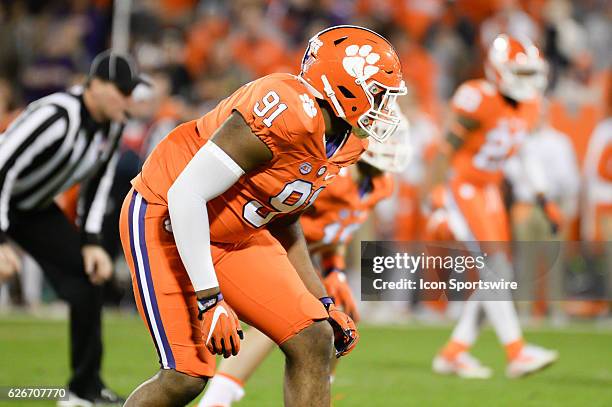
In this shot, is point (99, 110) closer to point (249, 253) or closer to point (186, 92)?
point (249, 253)

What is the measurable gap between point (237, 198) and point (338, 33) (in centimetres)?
72

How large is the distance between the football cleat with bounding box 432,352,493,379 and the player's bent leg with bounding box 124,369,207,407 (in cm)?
373

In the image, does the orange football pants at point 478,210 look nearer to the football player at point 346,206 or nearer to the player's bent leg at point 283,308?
the football player at point 346,206

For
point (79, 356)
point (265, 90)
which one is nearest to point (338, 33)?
point (265, 90)

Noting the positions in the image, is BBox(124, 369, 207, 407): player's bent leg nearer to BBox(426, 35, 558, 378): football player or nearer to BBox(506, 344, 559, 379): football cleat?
BBox(506, 344, 559, 379): football cleat

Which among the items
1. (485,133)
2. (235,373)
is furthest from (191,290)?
(485,133)

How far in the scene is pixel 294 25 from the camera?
13.5m

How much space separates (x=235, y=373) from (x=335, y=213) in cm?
106

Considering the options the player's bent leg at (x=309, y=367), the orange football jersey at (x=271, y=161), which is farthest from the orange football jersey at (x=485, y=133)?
the player's bent leg at (x=309, y=367)

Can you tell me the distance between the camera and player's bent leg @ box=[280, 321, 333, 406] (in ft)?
12.9

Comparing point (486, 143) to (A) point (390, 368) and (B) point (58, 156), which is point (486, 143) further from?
(B) point (58, 156)

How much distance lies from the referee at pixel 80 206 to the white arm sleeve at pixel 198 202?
2324 mm

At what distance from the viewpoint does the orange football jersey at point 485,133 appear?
25.8 ft

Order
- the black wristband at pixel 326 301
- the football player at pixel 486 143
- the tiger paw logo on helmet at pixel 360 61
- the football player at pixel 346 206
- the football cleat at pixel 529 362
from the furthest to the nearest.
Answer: the football player at pixel 486 143, the football cleat at pixel 529 362, the football player at pixel 346 206, the black wristband at pixel 326 301, the tiger paw logo on helmet at pixel 360 61
